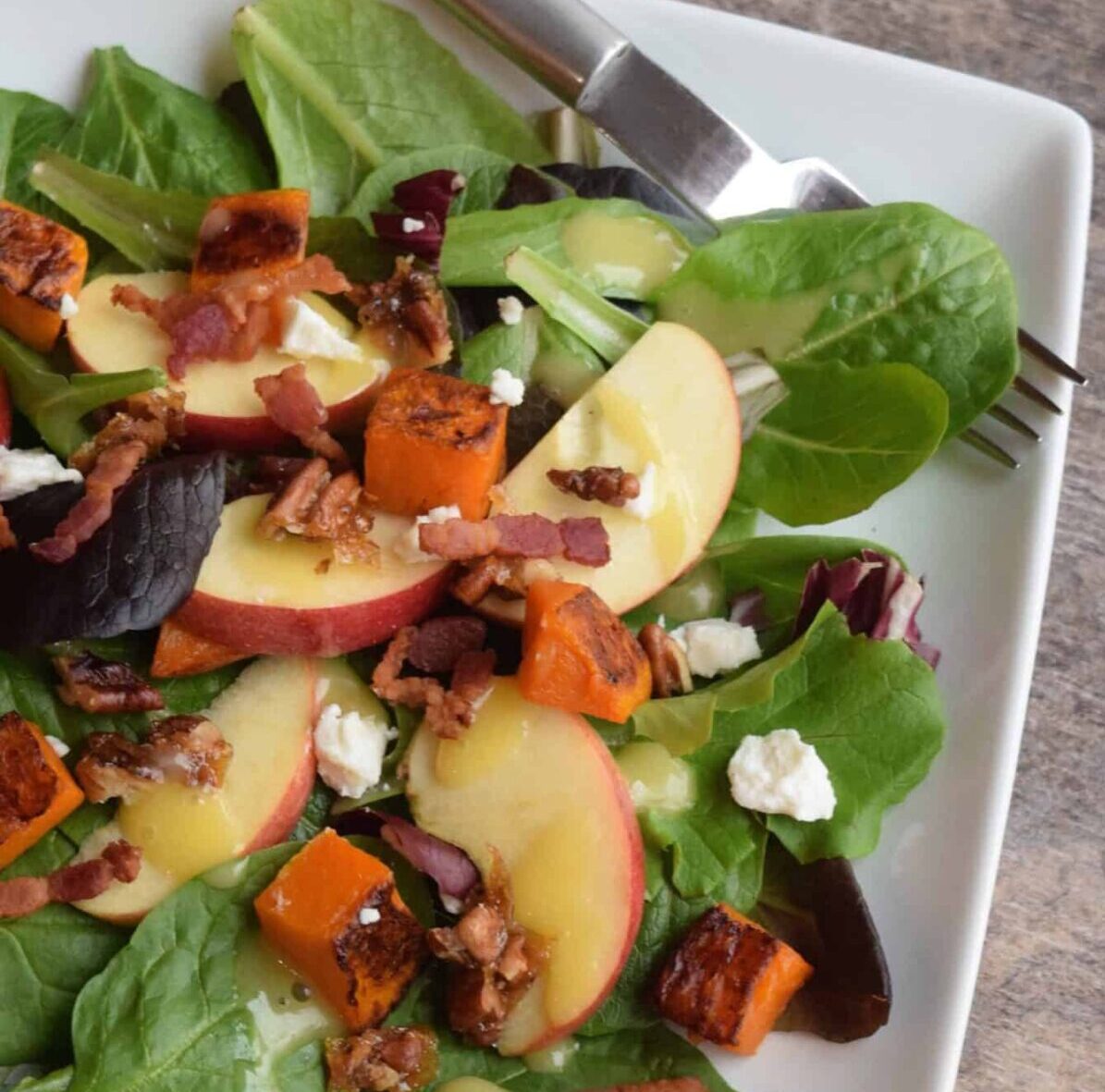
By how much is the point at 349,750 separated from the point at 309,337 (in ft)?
1.72

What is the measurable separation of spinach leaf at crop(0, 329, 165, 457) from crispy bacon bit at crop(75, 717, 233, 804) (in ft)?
1.30

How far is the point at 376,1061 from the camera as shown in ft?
5.23

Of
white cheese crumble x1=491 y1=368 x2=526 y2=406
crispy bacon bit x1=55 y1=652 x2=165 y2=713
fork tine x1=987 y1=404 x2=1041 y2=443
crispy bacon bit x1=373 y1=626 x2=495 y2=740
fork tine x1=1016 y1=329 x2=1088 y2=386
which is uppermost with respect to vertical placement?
fork tine x1=1016 y1=329 x2=1088 y2=386

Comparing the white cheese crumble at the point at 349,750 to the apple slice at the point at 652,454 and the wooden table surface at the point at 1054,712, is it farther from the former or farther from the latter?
the wooden table surface at the point at 1054,712

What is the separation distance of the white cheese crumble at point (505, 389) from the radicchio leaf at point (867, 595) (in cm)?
45

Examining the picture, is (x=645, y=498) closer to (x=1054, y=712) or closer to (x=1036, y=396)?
(x=1036, y=396)

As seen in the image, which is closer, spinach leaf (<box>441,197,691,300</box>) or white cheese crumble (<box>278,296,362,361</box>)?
white cheese crumble (<box>278,296,362,361</box>)

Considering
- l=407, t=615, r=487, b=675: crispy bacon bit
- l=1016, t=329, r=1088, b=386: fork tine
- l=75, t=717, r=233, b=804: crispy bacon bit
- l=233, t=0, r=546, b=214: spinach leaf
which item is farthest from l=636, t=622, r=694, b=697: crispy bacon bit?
l=233, t=0, r=546, b=214: spinach leaf

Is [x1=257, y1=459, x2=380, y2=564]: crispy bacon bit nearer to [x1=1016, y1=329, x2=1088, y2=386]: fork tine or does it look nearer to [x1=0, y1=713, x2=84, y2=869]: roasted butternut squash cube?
[x1=0, y1=713, x2=84, y2=869]: roasted butternut squash cube

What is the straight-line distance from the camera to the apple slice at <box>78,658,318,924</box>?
162 centimetres

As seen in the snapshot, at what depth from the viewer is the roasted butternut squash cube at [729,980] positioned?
63.9 inches

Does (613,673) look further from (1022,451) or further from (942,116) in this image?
(942,116)

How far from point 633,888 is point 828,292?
84cm

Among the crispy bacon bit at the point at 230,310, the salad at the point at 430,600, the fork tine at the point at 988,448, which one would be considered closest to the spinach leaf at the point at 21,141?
the salad at the point at 430,600
